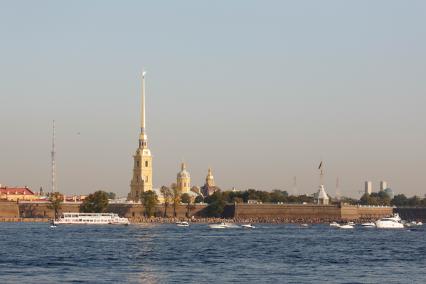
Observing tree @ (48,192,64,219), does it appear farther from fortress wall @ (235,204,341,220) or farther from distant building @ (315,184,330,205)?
distant building @ (315,184,330,205)

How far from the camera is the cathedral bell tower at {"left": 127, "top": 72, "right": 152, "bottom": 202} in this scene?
7067 inches

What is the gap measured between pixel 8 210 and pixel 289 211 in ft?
134

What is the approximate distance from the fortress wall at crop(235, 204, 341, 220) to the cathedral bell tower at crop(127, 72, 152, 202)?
15598 millimetres

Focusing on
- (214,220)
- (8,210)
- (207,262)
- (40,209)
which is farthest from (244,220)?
(207,262)

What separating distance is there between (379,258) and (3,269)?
21747mm

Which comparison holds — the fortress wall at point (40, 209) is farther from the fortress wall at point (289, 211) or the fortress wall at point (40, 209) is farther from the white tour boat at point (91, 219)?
the fortress wall at point (289, 211)

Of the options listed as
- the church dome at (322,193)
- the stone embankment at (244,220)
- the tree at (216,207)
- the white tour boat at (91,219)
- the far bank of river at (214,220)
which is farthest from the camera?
the church dome at (322,193)

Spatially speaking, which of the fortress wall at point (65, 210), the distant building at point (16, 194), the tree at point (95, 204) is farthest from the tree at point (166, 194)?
the distant building at point (16, 194)

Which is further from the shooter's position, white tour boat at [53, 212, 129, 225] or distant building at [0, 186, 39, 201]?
distant building at [0, 186, 39, 201]

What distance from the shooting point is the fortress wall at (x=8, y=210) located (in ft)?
558

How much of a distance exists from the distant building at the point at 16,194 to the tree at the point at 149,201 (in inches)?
977

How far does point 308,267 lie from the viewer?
57625 millimetres

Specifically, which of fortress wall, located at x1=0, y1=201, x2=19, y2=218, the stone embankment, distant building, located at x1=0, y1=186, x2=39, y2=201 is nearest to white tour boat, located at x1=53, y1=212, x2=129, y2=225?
the stone embankment

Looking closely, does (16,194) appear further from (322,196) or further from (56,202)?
(322,196)
